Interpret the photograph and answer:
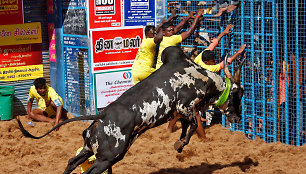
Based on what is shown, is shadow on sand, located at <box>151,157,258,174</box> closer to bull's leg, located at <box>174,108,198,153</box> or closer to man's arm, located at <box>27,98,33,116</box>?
bull's leg, located at <box>174,108,198,153</box>

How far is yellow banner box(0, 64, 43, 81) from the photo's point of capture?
11977 mm

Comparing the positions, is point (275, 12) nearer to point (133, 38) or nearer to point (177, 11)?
point (177, 11)

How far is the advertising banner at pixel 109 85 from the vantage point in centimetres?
1088

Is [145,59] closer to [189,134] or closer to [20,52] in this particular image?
[189,134]

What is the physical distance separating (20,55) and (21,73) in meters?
0.41

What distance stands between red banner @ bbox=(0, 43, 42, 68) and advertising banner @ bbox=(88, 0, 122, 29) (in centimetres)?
212

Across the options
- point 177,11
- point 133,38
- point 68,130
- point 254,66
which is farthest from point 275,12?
point 68,130

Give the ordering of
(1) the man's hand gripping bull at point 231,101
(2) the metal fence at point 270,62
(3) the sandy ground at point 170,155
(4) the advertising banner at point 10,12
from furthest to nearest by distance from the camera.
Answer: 1. (4) the advertising banner at point 10,12
2. (2) the metal fence at point 270,62
3. (3) the sandy ground at point 170,155
4. (1) the man's hand gripping bull at point 231,101

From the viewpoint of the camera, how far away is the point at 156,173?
8.14 meters

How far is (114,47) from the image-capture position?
11000 millimetres

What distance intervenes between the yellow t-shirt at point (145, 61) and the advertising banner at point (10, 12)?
3.39 metres

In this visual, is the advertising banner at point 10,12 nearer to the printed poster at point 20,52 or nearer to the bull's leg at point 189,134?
the printed poster at point 20,52

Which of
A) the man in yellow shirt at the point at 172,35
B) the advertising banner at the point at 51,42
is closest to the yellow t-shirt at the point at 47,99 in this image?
the advertising banner at the point at 51,42

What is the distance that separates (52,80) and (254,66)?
4969 millimetres
